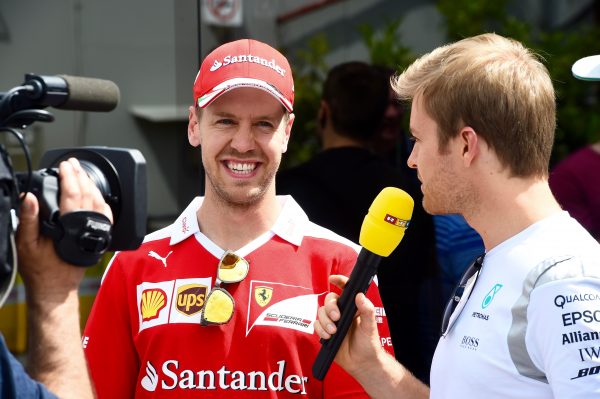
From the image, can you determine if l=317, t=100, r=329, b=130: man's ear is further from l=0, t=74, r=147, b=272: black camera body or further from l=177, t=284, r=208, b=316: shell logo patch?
l=0, t=74, r=147, b=272: black camera body

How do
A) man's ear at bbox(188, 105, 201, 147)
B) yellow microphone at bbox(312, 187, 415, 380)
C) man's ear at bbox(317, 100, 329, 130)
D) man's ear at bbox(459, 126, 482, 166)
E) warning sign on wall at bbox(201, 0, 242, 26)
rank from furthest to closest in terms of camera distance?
warning sign on wall at bbox(201, 0, 242, 26) < man's ear at bbox(317, 100, 329, 130) < man's ear at bbox(188, 105, 201, 147) < yellow microphone at bbox(312, 187, 415, 380) < man's ear at bbox(459, 126, 482, 166)

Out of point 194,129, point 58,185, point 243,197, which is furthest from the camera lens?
point 194,129

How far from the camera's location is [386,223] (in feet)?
7.13

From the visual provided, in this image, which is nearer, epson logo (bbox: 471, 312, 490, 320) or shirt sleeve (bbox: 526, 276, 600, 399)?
shirt sleeve (bbox: 526, 276, 600, 399)

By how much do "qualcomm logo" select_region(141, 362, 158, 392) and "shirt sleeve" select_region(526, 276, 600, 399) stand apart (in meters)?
0.93

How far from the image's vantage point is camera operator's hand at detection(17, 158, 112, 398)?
181cm

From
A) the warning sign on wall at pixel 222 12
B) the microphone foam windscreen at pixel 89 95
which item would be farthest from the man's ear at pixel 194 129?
the warning sign on wall at pixel 222 12

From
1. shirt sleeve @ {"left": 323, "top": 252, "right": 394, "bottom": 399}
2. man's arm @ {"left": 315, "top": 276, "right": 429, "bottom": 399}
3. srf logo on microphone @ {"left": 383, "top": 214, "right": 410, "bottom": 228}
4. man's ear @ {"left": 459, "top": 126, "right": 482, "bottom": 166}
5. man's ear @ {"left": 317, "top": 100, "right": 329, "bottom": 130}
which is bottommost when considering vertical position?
shirt sleeve @ {"left": 323, "top": 252, "right": 394, "bottom": 399}

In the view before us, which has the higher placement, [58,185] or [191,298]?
[58,185]

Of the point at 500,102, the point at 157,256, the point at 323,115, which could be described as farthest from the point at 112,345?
the point at 323,115

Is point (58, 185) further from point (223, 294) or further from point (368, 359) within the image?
point (368, 359)

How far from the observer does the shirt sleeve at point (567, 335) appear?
1.73 meters

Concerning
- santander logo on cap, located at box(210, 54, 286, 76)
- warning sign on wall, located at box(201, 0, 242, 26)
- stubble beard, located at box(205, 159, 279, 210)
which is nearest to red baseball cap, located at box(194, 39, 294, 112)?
santander logo on cap, located at box(210, 54, 286, 76)

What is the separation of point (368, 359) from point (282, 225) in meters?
0.45
